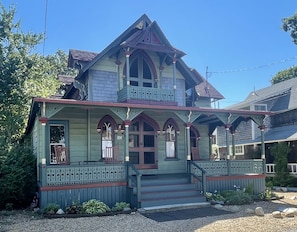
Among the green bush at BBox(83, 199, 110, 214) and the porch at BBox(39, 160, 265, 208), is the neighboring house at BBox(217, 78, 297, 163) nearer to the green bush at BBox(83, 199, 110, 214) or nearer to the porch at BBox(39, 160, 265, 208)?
the porch at BBox(39, 160, 265, 208)

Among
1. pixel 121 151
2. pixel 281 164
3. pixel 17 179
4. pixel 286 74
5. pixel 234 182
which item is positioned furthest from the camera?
pixel 286 74

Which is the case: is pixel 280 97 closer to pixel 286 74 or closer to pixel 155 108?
pixel 155 108

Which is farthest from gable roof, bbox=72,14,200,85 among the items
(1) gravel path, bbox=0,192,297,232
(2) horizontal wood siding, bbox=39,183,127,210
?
(1) gravel path, bbox=0,192,297,232

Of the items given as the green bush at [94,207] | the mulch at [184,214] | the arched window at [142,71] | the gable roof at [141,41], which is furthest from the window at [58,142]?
the mulch at [184,214]

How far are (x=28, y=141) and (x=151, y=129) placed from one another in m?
9.16

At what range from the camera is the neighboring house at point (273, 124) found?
2377cm

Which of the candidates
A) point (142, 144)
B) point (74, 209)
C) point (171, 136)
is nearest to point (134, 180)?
point (74, 209)

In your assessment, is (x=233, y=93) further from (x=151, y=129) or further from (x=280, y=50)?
(x=151, y=129)

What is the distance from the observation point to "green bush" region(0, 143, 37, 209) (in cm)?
1310

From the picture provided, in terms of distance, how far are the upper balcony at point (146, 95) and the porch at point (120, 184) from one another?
11.2 feet

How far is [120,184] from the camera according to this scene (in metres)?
13.3

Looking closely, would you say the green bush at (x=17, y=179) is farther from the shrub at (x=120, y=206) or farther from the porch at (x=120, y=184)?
the shrub at (x=120, y=206)

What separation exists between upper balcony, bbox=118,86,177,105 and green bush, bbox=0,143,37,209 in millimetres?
5133

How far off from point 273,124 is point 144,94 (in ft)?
51.1
